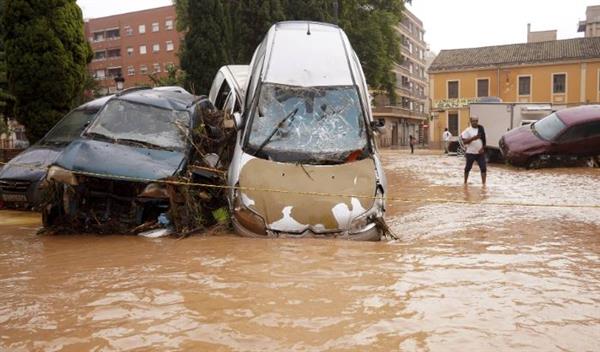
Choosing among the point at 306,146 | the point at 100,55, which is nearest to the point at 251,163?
the point at 306,146

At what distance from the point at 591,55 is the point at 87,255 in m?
47.5

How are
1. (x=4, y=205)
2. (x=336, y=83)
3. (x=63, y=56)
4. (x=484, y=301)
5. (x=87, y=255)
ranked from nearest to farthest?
1. (x=484, y=301)
2. (x=87, y=255)
3. (x=336, y=83)
4. (x=4, y=205)
5. (x=63, y=56)

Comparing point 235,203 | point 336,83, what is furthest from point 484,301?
point 336,83

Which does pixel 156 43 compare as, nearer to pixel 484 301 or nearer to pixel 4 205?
pixel 4 205

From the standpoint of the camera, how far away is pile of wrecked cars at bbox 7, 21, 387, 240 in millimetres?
6730

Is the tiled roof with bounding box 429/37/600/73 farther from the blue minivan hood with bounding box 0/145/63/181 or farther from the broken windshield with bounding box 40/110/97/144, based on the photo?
the blue minivan hood with bounding box 0/145/63/181

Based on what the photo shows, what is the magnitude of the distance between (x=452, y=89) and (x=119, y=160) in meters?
47.0

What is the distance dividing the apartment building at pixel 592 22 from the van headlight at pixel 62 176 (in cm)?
6098

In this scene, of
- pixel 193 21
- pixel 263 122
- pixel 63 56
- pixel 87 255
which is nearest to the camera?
pixel 87 255

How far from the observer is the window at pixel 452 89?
50.7m

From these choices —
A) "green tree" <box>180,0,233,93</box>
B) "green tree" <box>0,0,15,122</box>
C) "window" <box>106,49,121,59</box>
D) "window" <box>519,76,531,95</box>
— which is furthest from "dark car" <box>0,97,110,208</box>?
"window" <box>106,49,121,59</box>

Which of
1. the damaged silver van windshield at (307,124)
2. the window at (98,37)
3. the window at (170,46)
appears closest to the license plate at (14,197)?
the damaged silver van windshield at (307,124)

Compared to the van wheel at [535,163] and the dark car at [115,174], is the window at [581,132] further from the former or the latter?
the dark car at [115,174]

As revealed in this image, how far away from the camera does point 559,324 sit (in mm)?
3914
